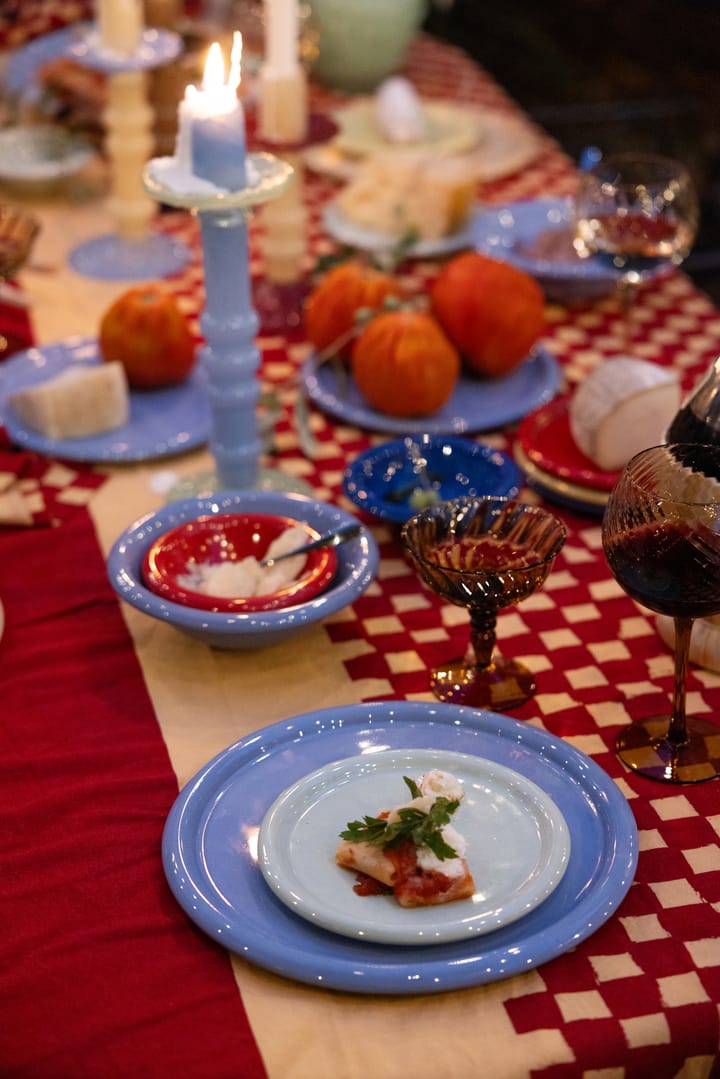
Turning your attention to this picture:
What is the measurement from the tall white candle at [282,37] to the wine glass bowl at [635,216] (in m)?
0.37

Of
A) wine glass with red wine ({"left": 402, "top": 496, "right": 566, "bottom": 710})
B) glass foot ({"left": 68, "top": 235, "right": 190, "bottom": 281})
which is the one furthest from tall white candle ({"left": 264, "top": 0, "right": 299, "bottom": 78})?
wine glass with red wine ({"left": 402, "top": 496, "right": 566, "bottom": 710})

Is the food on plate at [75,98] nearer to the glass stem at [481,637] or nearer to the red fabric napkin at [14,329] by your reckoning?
the red fabric napkin at [14,329]

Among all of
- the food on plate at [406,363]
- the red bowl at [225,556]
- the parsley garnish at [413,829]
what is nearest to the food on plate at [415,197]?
the food on plate at [406,363]

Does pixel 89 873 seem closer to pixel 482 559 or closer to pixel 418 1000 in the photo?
pixel 418 1000

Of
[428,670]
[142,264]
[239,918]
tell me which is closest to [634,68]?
[142,264]

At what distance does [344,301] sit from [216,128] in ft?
1.24

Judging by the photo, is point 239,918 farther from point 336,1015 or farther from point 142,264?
point 142,264

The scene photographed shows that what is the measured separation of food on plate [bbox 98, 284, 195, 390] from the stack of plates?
37cm

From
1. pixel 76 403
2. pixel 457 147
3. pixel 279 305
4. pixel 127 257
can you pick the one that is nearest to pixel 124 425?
pixel 76 403

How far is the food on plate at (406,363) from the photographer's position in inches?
51.6

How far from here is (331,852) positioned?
78 centimetres

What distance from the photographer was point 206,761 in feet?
2.97

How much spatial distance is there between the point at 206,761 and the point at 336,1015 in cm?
24

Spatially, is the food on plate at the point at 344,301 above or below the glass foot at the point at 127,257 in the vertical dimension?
above
